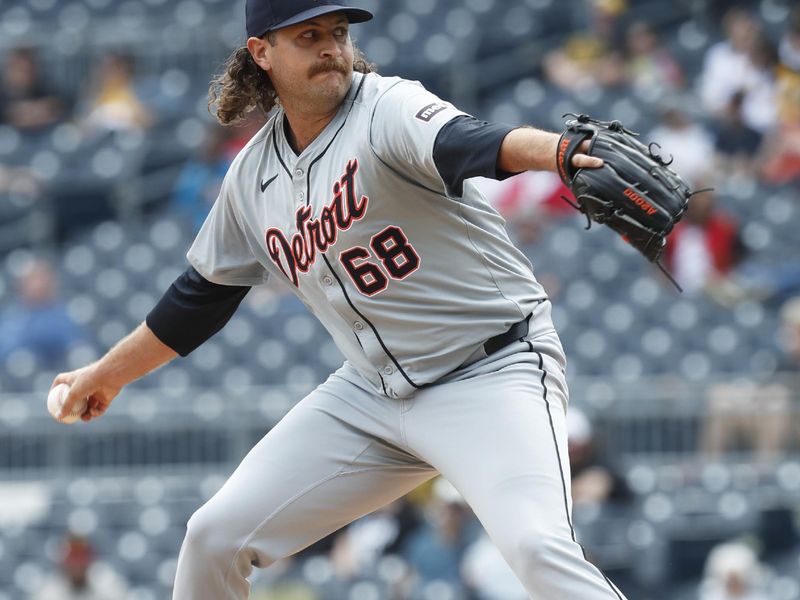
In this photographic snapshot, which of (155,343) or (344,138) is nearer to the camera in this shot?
(344,138)

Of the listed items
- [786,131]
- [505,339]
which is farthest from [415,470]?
[786,131]

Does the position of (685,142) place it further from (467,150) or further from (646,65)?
(467,150)

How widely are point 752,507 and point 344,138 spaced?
458 cm

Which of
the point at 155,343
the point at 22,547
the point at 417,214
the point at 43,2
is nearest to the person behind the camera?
the point at 417,214

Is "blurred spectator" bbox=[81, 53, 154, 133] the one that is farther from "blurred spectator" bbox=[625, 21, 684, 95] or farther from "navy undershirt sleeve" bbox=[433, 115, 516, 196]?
"navy undershirt sleeve" bbox=[433, 115, 516, 196]

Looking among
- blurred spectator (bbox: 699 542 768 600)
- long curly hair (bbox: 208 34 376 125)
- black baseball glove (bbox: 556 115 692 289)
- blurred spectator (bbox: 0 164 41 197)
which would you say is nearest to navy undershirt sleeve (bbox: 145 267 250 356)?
long curly hair (bbox: 208 34 376 125)

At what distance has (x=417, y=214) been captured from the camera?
3.26m

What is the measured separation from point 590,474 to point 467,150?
443cm

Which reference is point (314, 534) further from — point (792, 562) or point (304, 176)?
point (792, 562)

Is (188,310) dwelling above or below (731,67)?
above

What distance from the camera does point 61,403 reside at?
387 centimetres

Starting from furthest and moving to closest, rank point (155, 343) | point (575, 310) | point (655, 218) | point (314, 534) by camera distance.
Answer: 1. point (575, 310)
2. point (155, 343)
3. point (314, 534)
4. point (655, 218)

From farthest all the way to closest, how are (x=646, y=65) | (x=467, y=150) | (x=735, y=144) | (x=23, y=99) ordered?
(x=23, y=99) < (x=646, y=65) < (x=735, y=144) < (x=467, y=150)

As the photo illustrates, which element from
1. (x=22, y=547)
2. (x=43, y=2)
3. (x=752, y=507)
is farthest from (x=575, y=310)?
(x=43, y=2)
